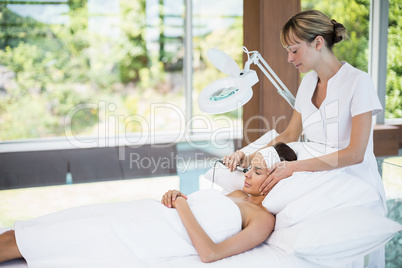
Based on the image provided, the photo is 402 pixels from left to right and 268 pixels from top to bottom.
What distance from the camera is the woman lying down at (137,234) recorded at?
157 cm

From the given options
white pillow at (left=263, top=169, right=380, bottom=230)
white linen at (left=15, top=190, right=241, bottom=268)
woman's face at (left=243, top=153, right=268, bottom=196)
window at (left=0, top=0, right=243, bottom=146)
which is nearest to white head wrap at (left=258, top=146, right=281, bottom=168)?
woman's face at (left=243, top=153, right=268, bottom=196)

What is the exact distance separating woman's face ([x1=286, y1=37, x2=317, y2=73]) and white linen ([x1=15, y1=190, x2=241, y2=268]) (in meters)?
0.70

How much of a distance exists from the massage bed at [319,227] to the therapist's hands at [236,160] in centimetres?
30

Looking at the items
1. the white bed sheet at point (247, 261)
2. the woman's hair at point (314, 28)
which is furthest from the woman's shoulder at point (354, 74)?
the white bed sheet at point (247, 261)

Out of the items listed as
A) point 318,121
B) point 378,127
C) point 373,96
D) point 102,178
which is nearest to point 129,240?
point 318,121

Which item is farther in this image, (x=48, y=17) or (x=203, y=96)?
(x=48, y=17)

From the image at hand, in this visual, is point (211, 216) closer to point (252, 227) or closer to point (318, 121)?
point (252, 227)

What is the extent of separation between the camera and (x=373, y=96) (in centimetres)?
181

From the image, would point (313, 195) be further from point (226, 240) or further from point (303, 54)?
point (303, 54)

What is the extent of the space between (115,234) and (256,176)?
65 centimetres

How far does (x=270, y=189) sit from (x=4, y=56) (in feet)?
10.3

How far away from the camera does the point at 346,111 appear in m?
1.89

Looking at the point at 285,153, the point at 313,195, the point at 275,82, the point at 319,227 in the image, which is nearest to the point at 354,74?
the point at 275,82

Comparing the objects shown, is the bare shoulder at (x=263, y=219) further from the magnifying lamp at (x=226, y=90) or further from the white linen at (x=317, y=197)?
the magnifying lamp at (x=226, y=90)
